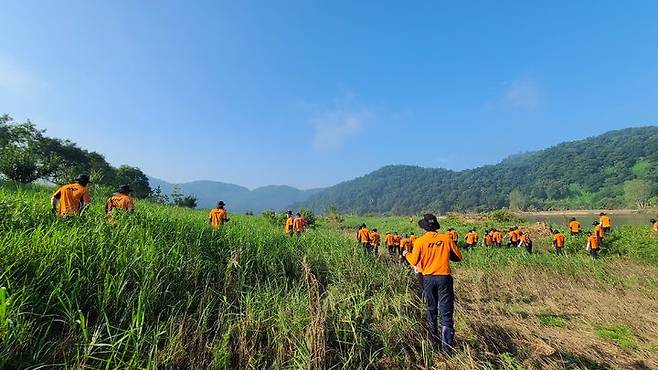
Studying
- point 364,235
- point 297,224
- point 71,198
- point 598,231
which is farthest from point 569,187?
point 71,198

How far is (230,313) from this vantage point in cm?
413

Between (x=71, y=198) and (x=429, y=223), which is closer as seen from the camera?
(x=429, y=223)

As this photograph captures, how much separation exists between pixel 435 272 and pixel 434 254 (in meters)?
0.28

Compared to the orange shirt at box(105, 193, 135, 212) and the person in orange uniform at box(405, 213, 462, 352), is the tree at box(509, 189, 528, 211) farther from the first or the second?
the orange shirt at box(105, 193, 135, 212)

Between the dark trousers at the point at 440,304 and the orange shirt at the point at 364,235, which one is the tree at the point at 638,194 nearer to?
the orange shirt at the point at 364,235

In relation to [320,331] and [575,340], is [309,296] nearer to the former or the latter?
[320,331]

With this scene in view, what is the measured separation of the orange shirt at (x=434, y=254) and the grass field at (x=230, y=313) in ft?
2.27

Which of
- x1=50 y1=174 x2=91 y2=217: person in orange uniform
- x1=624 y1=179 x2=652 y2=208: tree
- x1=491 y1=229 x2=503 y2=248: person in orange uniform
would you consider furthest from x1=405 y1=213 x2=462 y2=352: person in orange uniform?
x1=624 y1=179 x2=652 y2=208: tree

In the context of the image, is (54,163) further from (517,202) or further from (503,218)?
(517,202)

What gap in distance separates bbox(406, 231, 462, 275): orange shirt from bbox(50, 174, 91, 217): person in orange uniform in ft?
19.0

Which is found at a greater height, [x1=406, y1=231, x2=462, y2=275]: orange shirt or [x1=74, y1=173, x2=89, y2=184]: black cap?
[x1=74, y1=173, x2=89, y2=184]: black cap

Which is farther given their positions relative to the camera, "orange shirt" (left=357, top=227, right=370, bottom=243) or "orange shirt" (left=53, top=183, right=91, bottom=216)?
"orange shirt" (left=357, top=227, right=370, bottom=243)

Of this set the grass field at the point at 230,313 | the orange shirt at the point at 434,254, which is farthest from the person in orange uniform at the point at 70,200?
the orange shirt at the point at 434,254

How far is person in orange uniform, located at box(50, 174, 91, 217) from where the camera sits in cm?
609
